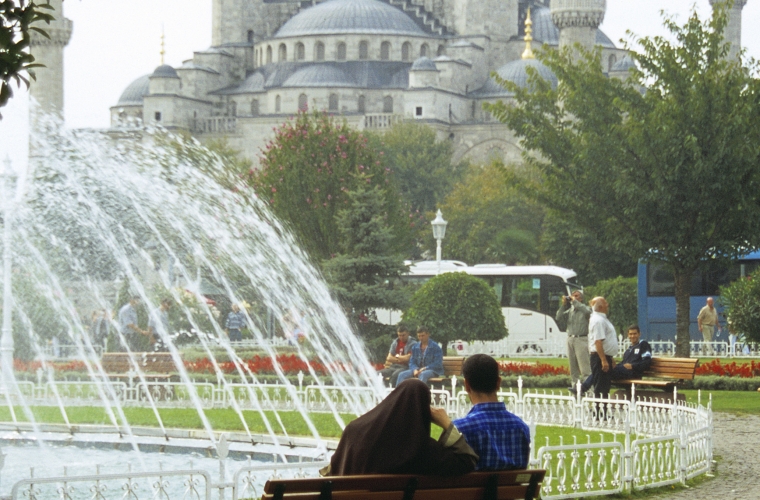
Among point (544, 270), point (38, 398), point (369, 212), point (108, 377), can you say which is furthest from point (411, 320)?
point (544, 270)

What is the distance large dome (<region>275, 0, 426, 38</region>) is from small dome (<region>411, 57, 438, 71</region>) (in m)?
5.99

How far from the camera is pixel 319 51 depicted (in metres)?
83.2

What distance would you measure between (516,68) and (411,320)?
55.1m

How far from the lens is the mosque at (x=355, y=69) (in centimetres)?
7762

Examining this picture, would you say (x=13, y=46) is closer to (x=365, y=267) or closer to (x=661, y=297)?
(x=365, y=267)

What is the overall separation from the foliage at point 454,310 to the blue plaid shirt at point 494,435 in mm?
19066

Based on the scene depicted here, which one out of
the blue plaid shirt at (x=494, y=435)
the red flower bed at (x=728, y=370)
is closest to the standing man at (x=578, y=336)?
the red flower bed at (x=728, y=370)

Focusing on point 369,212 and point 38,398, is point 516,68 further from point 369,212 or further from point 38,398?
point 38,398

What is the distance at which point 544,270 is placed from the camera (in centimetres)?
3409

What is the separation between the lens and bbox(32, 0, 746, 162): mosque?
3056 inches

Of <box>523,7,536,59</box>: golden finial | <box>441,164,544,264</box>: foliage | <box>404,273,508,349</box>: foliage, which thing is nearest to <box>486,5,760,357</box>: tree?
<box>404,273,508,349</box>: foliage

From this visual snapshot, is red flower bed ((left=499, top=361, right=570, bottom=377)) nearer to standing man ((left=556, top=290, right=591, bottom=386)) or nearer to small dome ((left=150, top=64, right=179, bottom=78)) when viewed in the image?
standing man ((left=556, top=290, right=591, bottom=386))

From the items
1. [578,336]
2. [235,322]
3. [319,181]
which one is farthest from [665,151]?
[319,181]

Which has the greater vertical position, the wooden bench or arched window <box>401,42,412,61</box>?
arched window <box>401,42,412,61</box>
